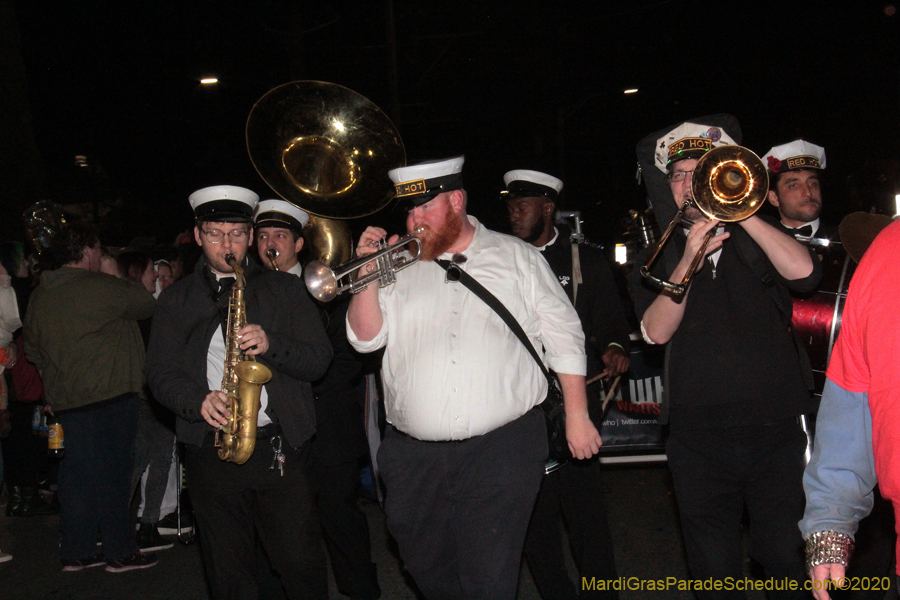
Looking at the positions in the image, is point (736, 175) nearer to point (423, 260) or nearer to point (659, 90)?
point (423, 260)

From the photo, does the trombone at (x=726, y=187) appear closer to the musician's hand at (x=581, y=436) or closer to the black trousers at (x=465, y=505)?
the musician's hand at (x=581, y=436)

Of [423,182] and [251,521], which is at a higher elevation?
[423,182]

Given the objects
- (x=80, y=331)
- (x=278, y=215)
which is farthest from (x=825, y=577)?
(x=80, y=331)

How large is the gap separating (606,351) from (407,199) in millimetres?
1853

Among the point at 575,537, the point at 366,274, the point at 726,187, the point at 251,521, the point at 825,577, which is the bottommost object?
the point at 575,537

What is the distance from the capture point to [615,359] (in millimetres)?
4922

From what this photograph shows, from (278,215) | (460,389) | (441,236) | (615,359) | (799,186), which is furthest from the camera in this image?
(278,215)

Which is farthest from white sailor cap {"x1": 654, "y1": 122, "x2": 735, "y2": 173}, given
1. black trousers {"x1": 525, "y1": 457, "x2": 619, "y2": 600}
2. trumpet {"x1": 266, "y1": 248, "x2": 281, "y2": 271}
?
trumpet {"x1": 266, "y1": 248, "x2": 281, "y2": 271}

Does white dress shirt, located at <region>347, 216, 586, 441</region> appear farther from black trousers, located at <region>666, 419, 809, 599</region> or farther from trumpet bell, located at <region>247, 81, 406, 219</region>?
trumpet bell, located at <region>247, 81, 406, 219</region>

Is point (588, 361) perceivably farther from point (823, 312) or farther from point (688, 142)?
point (688, 142)

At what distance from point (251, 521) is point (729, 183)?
2868 millimetres

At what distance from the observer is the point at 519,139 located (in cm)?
3319

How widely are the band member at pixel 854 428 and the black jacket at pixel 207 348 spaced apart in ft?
8.50

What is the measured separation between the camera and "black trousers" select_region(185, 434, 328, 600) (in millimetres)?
4012
